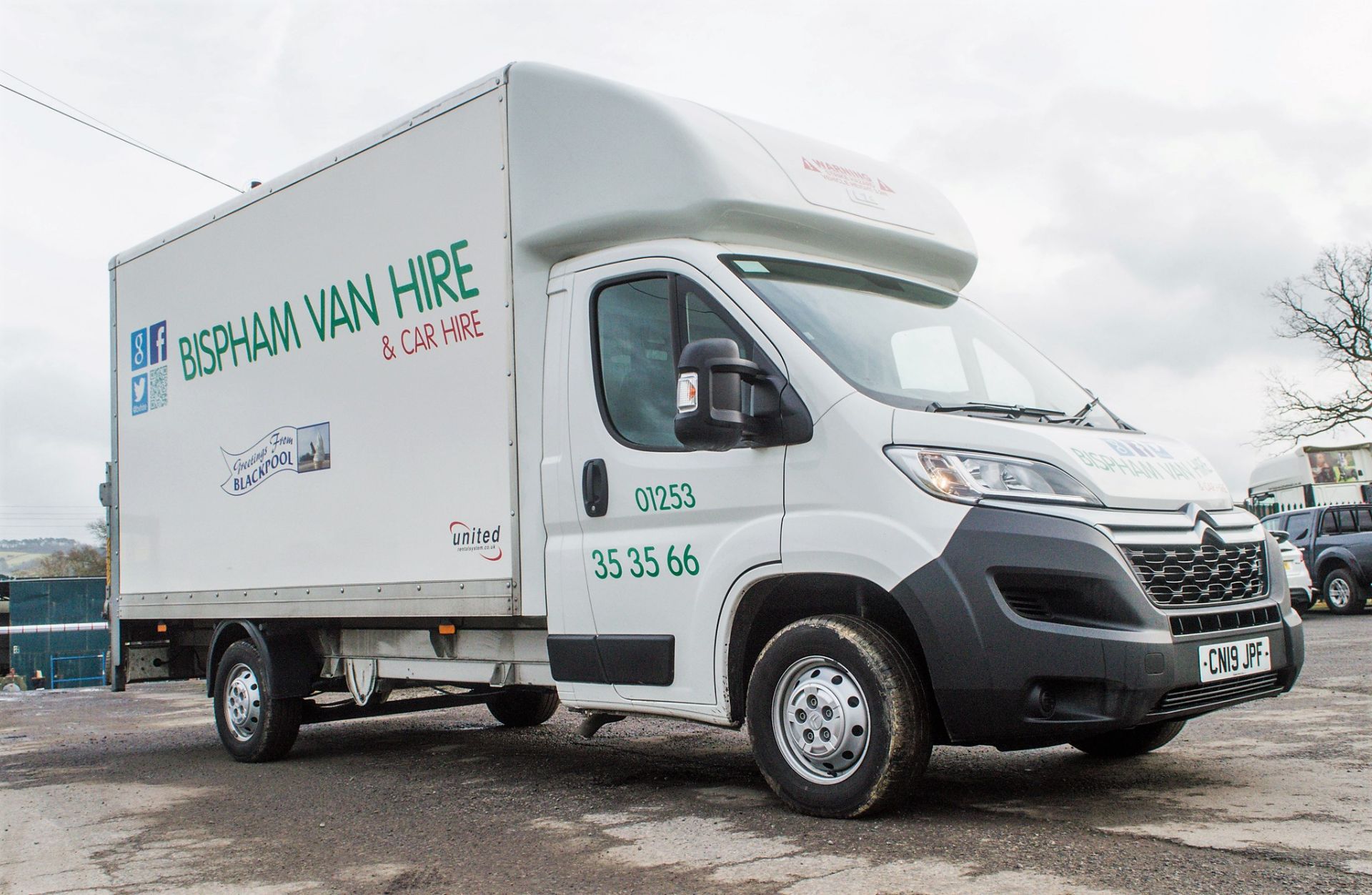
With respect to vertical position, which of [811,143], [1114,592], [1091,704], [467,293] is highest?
Result: [811,143]

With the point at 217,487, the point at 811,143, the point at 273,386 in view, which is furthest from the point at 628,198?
the point at 217,487

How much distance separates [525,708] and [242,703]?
1919mm

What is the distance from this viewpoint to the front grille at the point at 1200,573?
175 inches

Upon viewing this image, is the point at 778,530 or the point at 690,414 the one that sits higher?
the point at 690,414

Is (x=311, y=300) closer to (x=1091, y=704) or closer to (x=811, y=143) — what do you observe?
(x=811, y=143)

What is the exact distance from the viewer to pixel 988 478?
4.45 m

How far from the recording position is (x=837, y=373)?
4812mm

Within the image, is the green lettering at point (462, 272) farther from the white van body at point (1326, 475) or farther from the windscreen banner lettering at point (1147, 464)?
the white van body at point (1326, 475)

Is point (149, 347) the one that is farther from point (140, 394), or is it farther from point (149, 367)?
point (140, 394)

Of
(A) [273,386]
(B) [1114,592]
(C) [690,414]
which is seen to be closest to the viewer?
(B) [1114,592]

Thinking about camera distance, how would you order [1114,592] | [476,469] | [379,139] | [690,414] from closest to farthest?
[1114,592], [690,414], [476,469], [379,139]

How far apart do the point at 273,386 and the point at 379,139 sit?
1.61 meters

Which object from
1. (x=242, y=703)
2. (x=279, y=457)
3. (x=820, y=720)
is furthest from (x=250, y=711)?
(x=820, y=720)

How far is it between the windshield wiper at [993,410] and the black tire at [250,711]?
4.46 metres
